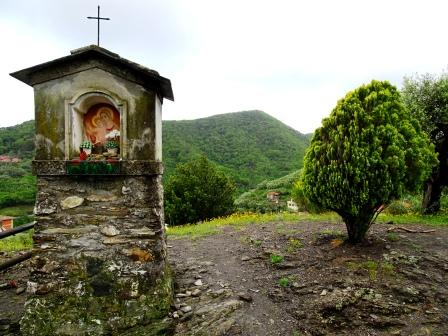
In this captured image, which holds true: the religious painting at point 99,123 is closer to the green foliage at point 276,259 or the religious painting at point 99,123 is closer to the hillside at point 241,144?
the green foliage at point 276,259

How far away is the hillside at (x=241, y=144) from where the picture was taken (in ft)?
165

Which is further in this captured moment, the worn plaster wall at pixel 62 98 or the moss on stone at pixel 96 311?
the worn plaster wall at pixel 62 98

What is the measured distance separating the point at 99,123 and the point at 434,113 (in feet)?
39.4

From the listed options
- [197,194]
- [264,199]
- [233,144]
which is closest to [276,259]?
[197,194]

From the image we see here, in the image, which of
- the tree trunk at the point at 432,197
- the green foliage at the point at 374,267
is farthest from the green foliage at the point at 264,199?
the green foliage at the point at 374,267

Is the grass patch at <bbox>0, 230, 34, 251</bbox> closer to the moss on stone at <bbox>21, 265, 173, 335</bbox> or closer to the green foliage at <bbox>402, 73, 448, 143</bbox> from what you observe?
the moss on stone at <bbox>21, 265, 173, 335</bbox>

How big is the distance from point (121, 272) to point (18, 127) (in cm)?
6568

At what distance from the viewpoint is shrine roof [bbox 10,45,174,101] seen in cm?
498

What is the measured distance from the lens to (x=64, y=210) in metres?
5.08

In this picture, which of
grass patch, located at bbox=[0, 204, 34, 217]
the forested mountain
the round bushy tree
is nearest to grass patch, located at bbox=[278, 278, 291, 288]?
the round bushy tree

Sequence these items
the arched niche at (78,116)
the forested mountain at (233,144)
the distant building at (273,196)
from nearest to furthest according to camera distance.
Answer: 1. the arched niche at (78,116)
2. the distant building at (273,196)
3. the forested mountain at (233,144)

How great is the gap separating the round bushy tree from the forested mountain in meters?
33.5

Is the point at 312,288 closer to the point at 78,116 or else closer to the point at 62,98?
the point at 78,116

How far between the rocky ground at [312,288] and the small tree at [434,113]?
192 inches
